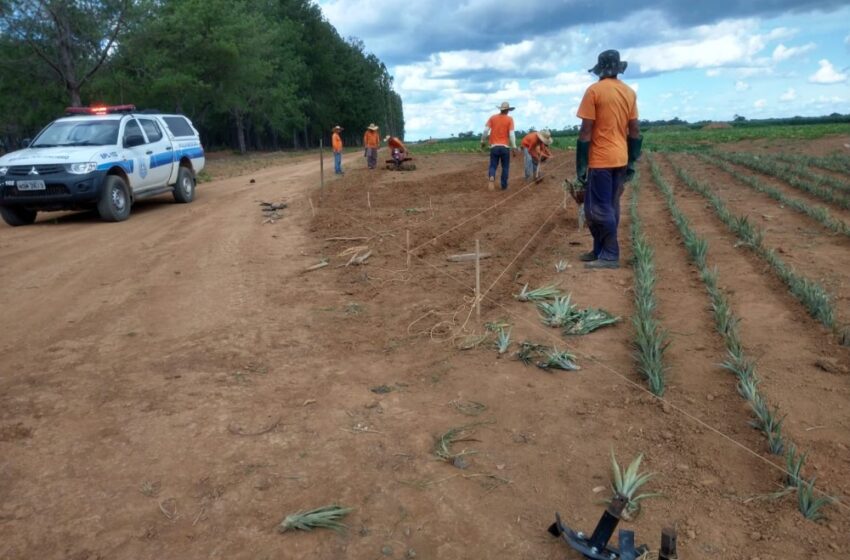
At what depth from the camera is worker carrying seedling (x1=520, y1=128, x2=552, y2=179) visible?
14.9 metres

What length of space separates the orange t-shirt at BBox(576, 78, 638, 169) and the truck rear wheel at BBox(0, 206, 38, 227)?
942cm

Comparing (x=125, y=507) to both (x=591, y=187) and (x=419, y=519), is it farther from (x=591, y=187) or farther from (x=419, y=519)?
(x=591, y=187)

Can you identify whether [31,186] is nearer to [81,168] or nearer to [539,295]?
[81,168]

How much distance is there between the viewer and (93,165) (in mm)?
10094

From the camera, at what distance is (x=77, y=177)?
32.8ft

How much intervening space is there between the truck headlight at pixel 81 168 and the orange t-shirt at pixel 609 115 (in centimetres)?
777

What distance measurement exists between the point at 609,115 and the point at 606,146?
12.1 inches

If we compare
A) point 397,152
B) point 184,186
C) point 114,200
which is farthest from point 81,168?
point 397,152

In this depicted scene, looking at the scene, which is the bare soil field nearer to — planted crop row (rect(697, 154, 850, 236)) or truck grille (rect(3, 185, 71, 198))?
planted crop row (rect(697, 154, 850, 236))

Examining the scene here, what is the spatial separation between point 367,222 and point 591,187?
13.9 ft

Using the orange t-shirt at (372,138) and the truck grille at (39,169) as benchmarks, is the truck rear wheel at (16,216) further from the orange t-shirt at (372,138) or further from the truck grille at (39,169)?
the orange t-shirt at (372,138)

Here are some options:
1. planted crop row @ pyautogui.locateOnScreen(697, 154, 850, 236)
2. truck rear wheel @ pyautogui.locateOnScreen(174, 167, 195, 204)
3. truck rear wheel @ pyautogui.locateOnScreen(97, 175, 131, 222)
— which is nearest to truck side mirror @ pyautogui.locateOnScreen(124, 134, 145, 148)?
truck rear wheel @ pyautogui.locateOnScreen(97, 175, 131, 222)

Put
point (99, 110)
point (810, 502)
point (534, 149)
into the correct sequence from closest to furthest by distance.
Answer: point (810, 502) → point (99, 110) → point (534, 149)

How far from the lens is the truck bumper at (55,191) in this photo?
32.7 ft
